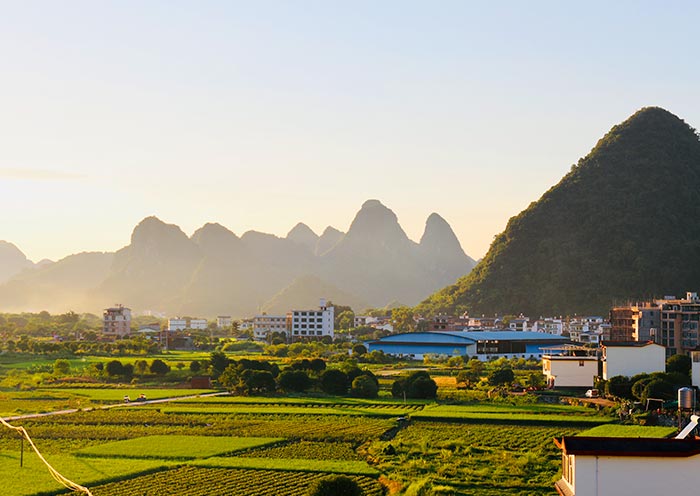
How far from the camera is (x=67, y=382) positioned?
50.3 meters

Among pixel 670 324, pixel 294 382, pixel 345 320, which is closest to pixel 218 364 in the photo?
pixel 294 382

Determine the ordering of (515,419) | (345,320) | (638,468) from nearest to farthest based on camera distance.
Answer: (638,468), (515,419), (345,320)

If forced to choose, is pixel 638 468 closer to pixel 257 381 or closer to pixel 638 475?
pixel 638 475

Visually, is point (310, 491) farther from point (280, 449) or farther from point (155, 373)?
point (155, 373)

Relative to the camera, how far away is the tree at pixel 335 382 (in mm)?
44500

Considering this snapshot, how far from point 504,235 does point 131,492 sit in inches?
4183

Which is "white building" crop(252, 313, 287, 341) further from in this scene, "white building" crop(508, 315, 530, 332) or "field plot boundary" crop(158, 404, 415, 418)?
"field plot boundary" crop(158, 404, 415, 418)

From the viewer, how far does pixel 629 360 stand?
4319 cm

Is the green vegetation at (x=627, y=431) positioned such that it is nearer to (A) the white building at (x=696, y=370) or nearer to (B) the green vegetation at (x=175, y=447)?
(A) the white building at (x=696, y=370)

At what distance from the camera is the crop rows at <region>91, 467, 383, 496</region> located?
21.9 metres

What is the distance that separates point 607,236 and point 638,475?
336 feet

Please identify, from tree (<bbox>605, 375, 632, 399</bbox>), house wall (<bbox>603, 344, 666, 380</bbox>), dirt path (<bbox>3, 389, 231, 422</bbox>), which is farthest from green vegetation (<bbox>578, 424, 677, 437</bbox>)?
dirt path (<bbox>3, 389, 231, 422</bbox>)

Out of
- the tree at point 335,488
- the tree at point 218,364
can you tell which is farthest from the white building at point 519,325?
the tree at point 335,488

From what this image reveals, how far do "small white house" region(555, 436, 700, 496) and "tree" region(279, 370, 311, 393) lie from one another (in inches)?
1186
